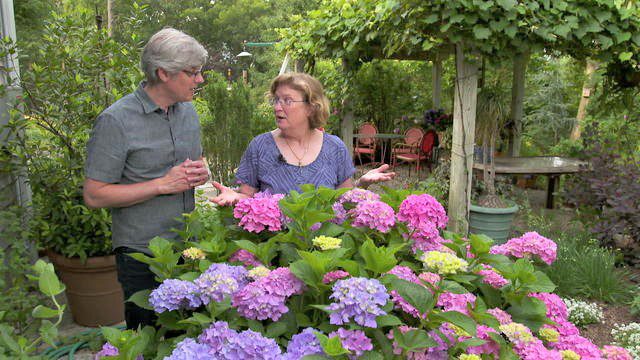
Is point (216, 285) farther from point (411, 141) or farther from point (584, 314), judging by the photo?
point (411, 141)

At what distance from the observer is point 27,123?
288 centimetres

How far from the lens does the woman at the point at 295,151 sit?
221 centimetres

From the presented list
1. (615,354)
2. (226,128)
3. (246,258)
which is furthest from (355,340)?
(226,128)

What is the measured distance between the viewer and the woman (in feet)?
7.24

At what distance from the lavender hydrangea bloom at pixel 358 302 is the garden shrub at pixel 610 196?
4.02 metres

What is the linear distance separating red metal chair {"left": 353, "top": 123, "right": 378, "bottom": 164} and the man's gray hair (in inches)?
281

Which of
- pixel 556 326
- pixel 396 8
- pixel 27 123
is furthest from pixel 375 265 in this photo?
pixel 396 8

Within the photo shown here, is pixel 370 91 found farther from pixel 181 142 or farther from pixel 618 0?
pixel 181 142

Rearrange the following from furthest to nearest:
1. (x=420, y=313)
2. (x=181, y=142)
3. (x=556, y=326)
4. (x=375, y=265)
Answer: (x=181, y=142) < (x=556, y=326) < (x=375, y=265) < (x=420, y=313)

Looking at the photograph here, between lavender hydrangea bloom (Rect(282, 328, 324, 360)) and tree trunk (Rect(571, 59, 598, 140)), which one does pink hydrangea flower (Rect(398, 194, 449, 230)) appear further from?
tree trunk (Rect(571, 59, 598, 140))

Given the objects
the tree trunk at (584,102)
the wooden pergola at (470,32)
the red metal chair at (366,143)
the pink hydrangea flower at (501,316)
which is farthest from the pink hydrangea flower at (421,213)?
the tree trunk at (584,102)

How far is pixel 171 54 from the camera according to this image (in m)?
1.69

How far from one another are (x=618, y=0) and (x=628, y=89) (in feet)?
7.23

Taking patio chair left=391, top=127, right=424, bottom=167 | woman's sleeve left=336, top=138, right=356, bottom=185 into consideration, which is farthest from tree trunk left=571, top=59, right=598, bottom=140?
woman's sleeve left=336, top=138, right=356, bottom=185
